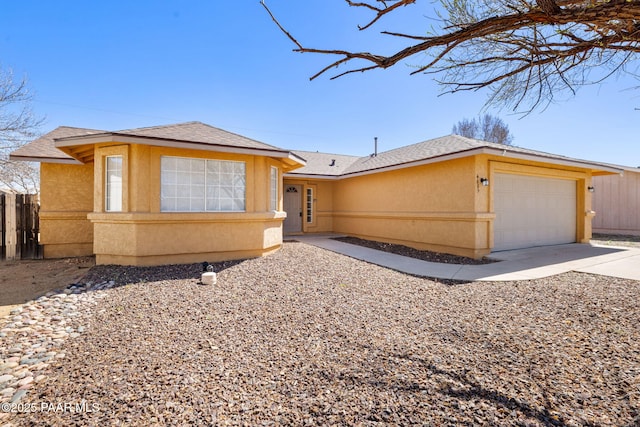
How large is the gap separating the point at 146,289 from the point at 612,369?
6566 millimetres

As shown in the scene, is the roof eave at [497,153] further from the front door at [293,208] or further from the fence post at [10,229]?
the fence post at [10,229]

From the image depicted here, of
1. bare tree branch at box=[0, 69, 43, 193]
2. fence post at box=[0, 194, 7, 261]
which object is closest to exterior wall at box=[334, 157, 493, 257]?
fence post at box=[0, 194, 7, 261]

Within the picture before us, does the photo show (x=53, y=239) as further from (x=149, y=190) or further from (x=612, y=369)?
(x=612, y=369)

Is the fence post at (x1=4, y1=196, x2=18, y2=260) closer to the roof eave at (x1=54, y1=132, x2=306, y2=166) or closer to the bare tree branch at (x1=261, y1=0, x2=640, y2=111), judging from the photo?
the roof eave at (x1=54, y1=132, x2=306, y2=166)

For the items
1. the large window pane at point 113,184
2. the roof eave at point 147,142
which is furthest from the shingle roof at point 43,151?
the large window pane at point 113,184

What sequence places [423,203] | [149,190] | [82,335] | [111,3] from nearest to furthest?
1. [82,335]
2. [149,190]
3. [111,3]
4. [423,203]

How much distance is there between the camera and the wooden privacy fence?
8.65 m

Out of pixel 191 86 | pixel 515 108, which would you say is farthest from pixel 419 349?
pixel 191 86

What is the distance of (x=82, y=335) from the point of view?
3580 millimetres

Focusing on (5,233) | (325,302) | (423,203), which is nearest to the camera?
(325,302)

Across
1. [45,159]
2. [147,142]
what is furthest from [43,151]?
[147,142]

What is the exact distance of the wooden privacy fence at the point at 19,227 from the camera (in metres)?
8.65

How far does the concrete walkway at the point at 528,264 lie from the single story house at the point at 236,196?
0.90 metres

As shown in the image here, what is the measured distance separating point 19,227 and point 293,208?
9.67 meters
